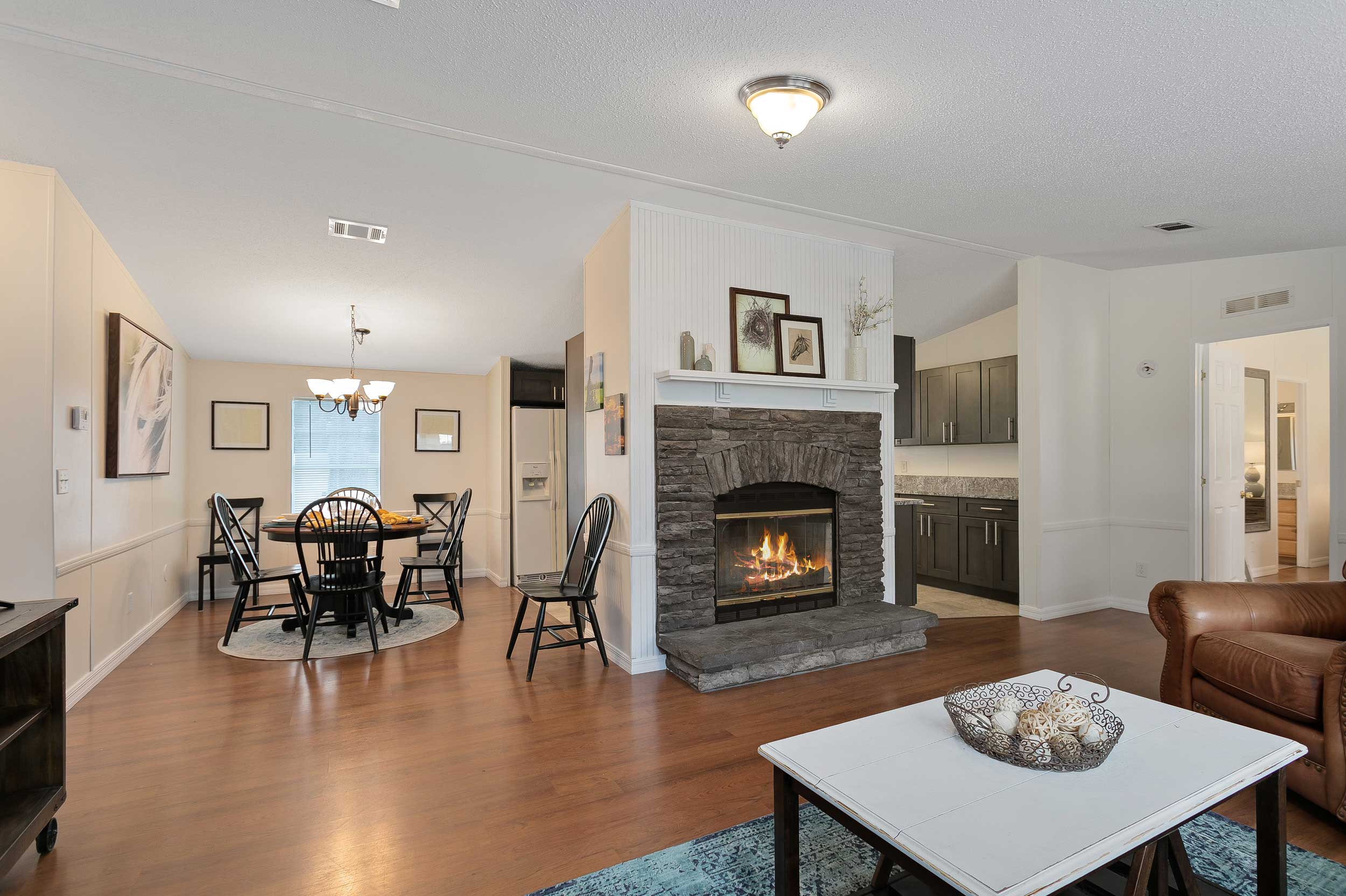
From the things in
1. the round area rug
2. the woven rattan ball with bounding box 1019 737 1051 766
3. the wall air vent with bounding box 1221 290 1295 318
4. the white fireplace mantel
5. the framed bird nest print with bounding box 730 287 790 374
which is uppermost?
the wall air vent with bounding box 1221 290 1295 318

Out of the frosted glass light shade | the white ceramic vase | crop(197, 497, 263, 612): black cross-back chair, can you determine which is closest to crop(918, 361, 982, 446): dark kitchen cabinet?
the white ceramic vase

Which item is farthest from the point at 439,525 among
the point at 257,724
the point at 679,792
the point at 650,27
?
the point at 650,27

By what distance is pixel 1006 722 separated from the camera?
1750mm

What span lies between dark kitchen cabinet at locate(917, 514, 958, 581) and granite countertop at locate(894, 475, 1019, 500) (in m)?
0.25

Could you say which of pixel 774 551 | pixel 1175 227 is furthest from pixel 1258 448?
pixel 774 551

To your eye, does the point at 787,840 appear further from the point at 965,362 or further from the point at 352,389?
the point at 965,362

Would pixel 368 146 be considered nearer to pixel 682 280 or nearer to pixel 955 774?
pixel 682 280

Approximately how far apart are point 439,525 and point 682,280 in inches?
183

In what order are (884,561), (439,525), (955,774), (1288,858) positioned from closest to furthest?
(955,774), (1288,858), (884,561), (439,525)

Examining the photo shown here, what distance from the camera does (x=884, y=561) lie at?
4.93 m

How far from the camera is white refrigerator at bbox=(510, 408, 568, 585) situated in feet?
22.7

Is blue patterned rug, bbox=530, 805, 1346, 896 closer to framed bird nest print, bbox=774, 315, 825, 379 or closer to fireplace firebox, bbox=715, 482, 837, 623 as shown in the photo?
fireplace firebox, bbox=715, 482, 837, 623

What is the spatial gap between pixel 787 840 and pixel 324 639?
412 centimetres

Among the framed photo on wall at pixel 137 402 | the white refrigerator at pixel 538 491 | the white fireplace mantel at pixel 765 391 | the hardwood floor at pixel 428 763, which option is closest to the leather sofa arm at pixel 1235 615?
the hardwood floor at pixel 428 763
